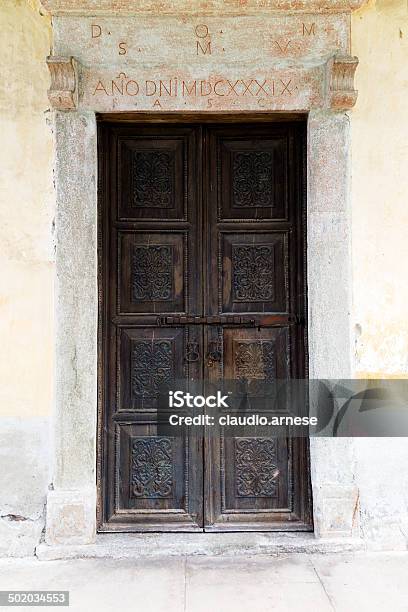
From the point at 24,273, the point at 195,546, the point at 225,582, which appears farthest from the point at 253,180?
the point at 225,582

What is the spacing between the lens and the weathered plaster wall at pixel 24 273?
13.1ft

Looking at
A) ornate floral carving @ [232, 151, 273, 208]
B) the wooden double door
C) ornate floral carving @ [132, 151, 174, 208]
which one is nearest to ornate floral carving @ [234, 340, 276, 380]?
the wooden double door

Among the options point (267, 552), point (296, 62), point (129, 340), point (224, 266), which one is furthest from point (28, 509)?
point (296, 62)

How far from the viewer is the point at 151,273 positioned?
4250mm

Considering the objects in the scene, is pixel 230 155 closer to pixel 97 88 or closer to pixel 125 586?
pixel 97 88

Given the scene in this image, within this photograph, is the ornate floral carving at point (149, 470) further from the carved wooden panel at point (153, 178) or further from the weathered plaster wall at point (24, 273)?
the carved wooden panel at point (153, 178)

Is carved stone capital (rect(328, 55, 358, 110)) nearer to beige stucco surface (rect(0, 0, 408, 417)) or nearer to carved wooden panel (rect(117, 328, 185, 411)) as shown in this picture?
beige stucco surface (rect(0, 0, 408, 417))

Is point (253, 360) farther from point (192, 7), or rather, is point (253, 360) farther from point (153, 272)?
point (192, 7)

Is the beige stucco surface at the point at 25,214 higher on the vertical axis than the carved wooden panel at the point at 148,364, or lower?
higher

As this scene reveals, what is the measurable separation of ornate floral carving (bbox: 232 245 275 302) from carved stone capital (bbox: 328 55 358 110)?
1.07 metres

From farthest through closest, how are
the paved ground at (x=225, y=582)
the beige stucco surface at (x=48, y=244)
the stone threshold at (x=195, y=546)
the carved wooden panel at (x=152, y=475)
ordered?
the carved wooden panel at (x=152, y=475), the beige stucco surface at (x=48, y=244), the stone threshold at (x=195, y=546), the paved ground at (x=225, y=582)

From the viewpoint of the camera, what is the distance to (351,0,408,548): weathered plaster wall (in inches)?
160

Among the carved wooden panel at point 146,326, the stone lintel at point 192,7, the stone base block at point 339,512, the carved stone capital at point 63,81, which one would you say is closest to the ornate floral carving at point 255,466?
the carved wooden panel at point 146,326

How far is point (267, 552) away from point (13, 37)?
3.80 meters
